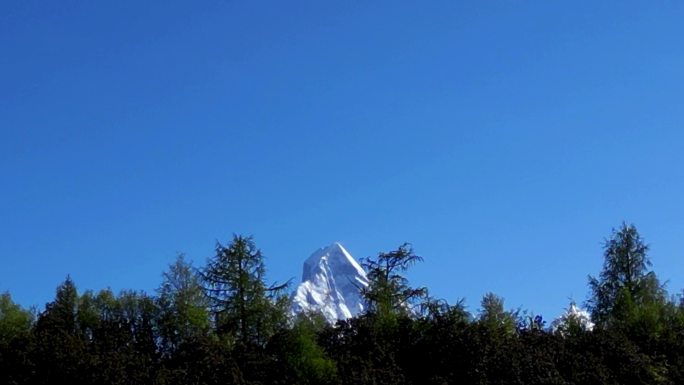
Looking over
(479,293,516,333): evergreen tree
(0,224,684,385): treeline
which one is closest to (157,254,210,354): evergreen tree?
(0,224,684,385): treeline

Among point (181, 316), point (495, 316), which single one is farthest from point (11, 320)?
point (495, 316)

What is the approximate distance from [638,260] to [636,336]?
7.64 metres

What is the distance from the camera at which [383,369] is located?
3008 cm

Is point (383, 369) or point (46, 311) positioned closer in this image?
point (383, 369)

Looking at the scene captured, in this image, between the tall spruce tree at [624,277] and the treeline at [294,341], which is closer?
the treeline at [294,341]

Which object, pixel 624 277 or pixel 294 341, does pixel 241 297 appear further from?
pixel 624 277

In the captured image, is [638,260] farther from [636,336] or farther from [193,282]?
[193,282]

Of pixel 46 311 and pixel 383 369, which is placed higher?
pixel 46 311

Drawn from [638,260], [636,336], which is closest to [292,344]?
[636,336]

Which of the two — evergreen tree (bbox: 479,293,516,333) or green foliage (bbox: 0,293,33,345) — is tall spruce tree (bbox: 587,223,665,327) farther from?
green foliage (bbox: 0,293,33,345)

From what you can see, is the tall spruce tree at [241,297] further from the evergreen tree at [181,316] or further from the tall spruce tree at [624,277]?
the tall spruce tree at [624,277]

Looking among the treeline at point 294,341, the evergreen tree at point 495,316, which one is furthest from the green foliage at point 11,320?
the evergreen tree at point 495,316

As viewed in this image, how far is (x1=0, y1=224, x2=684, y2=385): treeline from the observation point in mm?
29172

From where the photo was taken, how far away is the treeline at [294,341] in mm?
29172
